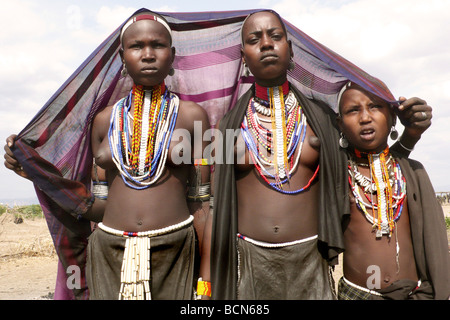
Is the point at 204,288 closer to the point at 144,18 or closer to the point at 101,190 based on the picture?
the point at 101,190

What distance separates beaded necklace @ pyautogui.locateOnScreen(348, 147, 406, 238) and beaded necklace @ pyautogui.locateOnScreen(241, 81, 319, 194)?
0.40m

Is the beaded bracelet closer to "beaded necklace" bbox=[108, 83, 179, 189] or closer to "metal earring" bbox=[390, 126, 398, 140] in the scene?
"beaded necklace" bbox=[108, 83, 179, 189]

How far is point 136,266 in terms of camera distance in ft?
9.95

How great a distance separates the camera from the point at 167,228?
309 centimetres

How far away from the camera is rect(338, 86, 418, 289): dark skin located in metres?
3.08

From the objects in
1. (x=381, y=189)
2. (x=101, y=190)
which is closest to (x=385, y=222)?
(x=381, y=189)

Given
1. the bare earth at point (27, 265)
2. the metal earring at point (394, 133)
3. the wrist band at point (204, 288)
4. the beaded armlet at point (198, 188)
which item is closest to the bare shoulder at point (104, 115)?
the beaded armlet at point (198, 188)

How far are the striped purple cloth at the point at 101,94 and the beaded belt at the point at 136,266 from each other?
639mm

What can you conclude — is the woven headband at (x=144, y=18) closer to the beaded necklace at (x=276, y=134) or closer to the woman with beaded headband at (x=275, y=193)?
the woman with beaded headband at (x=275, y=193)

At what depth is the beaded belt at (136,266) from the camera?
119 inches

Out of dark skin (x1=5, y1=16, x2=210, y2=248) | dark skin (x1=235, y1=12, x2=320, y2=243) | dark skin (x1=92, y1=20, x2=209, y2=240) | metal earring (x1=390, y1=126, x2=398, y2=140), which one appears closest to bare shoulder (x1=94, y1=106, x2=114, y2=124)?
dark skin (x1=5, y1=16, x2=210, y2=248)

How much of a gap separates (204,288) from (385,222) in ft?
4.85

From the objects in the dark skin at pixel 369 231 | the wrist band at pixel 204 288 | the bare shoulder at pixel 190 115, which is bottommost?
the wrist band at pixel 204 288
